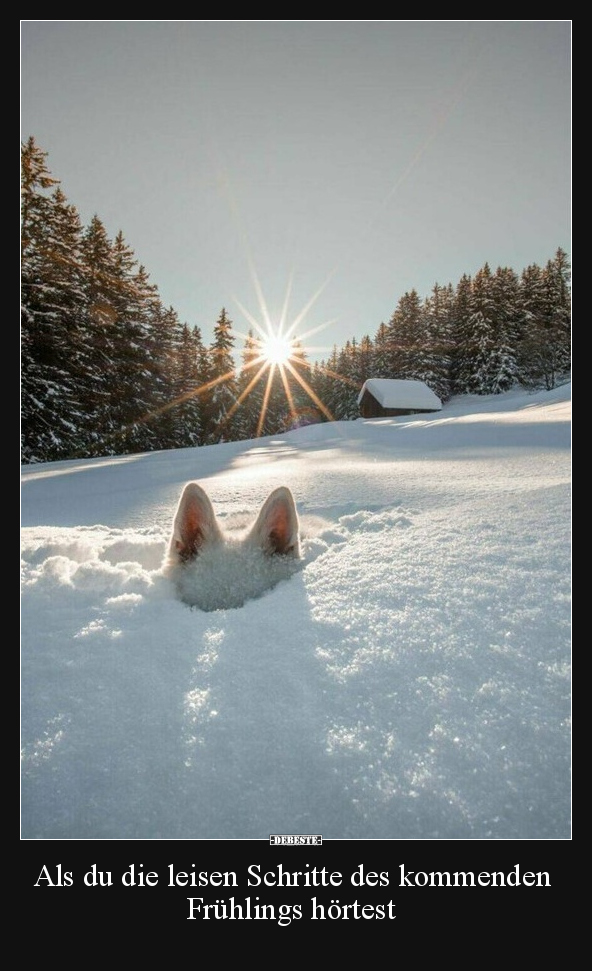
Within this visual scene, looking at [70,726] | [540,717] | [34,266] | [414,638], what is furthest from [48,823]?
[34,266]

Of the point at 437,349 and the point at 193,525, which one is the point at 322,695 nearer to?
the point at 193,525

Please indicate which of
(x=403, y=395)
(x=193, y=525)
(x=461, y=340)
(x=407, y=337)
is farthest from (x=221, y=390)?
(x=193, y=525)

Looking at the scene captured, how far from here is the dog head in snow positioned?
69.1 inches

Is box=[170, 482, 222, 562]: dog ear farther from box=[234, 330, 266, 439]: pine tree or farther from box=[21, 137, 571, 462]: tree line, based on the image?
box=[234, 330, 266, 439]: pine tree

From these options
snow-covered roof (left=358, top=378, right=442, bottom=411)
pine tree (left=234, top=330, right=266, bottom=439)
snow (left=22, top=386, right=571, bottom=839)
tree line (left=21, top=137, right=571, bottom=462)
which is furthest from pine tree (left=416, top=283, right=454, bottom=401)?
snow (left=22, top=386, right=571, bottom=839)

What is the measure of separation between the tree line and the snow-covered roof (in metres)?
9.25

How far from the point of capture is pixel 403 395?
3828 cm

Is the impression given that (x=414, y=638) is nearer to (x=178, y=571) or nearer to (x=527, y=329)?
(x=178, y=571)

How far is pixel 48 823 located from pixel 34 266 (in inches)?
802

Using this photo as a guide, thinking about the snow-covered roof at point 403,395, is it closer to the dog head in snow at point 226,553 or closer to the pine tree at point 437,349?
the pine tree at point 437,349

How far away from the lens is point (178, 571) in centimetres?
195

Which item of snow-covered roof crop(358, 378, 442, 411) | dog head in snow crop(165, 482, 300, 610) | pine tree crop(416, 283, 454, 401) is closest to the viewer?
dog head in snow crop(165, 482, 300, 610)

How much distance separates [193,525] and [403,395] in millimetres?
38709

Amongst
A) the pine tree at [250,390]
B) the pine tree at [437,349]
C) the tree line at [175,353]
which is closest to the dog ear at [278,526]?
the tree line at [175,353]
